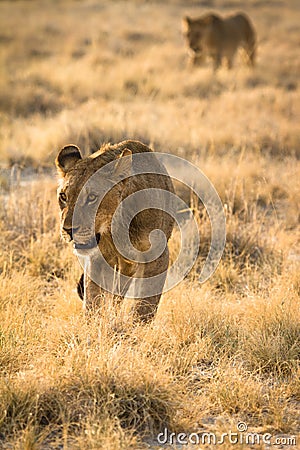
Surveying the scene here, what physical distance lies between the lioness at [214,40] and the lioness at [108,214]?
13246mm

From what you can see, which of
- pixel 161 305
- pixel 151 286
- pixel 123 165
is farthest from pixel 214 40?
pixel 123 165

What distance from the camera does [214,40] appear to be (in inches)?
694

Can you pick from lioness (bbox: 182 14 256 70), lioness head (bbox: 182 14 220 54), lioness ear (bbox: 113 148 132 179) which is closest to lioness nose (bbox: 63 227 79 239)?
lioness ear (bbox: 113 148 132 179)

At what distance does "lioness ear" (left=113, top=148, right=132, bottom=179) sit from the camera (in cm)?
388

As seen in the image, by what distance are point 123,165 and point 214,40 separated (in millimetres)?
14480

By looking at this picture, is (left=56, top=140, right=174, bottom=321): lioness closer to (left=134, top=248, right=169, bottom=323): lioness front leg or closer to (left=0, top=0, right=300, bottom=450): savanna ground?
(left=134, top=248, right=169, bottom=323): lioness front leg

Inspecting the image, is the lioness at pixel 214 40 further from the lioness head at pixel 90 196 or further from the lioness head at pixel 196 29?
the lioness head at pixel 90 196

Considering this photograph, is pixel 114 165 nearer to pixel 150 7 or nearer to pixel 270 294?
pixel 270 294

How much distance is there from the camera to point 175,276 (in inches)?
224

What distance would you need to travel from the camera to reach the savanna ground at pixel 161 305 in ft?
11.8

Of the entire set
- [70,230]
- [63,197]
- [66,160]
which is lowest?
[70,230]

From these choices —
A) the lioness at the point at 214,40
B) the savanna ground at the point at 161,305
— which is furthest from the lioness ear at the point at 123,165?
the lioness at the point at 214,40

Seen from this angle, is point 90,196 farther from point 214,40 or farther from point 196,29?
point 196,29

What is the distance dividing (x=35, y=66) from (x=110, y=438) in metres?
14.5
